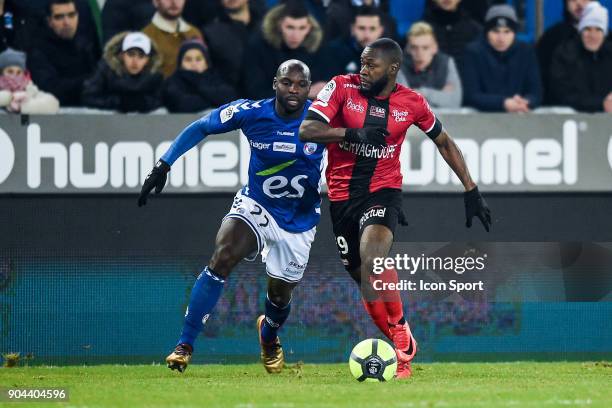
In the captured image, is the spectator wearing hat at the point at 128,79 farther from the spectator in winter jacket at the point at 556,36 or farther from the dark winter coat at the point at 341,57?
the spectator in winter jacket at the point at 556,36

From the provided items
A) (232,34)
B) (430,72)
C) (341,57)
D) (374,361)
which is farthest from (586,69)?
(374,361)

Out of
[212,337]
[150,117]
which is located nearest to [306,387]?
[212,337]

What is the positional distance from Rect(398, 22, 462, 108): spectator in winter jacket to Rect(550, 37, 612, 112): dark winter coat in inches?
40.9

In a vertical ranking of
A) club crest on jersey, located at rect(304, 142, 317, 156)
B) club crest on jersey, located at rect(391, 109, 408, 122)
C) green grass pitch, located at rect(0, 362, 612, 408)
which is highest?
club crest on jersey, located at rect(391, 109, 408, 122)

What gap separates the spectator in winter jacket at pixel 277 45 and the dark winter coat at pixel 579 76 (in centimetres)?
247

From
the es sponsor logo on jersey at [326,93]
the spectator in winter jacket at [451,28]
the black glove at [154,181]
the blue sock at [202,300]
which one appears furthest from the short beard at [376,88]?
the spectator in winter jacket at [451,28]

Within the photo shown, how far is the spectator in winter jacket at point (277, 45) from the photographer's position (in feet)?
41.7

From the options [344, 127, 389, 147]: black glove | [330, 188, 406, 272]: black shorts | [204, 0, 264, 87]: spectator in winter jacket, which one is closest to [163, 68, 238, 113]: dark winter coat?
[204, 0, 264, 87]: spectator in winter jacket

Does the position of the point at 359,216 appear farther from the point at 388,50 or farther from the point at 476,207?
the point at 388,50

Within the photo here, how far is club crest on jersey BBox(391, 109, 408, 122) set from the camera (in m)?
10.1

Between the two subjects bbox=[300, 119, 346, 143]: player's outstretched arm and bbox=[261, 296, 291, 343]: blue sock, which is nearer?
bbox=[300, 119, 346, 143]: player's outstretched arm

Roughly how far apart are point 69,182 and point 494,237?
411 centimetres

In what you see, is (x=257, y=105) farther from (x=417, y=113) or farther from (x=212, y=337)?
(x=212, y=337)

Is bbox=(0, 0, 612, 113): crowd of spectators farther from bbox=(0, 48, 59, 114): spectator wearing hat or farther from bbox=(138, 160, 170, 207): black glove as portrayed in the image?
bbox=(138, 160, 170, 207): black glove
